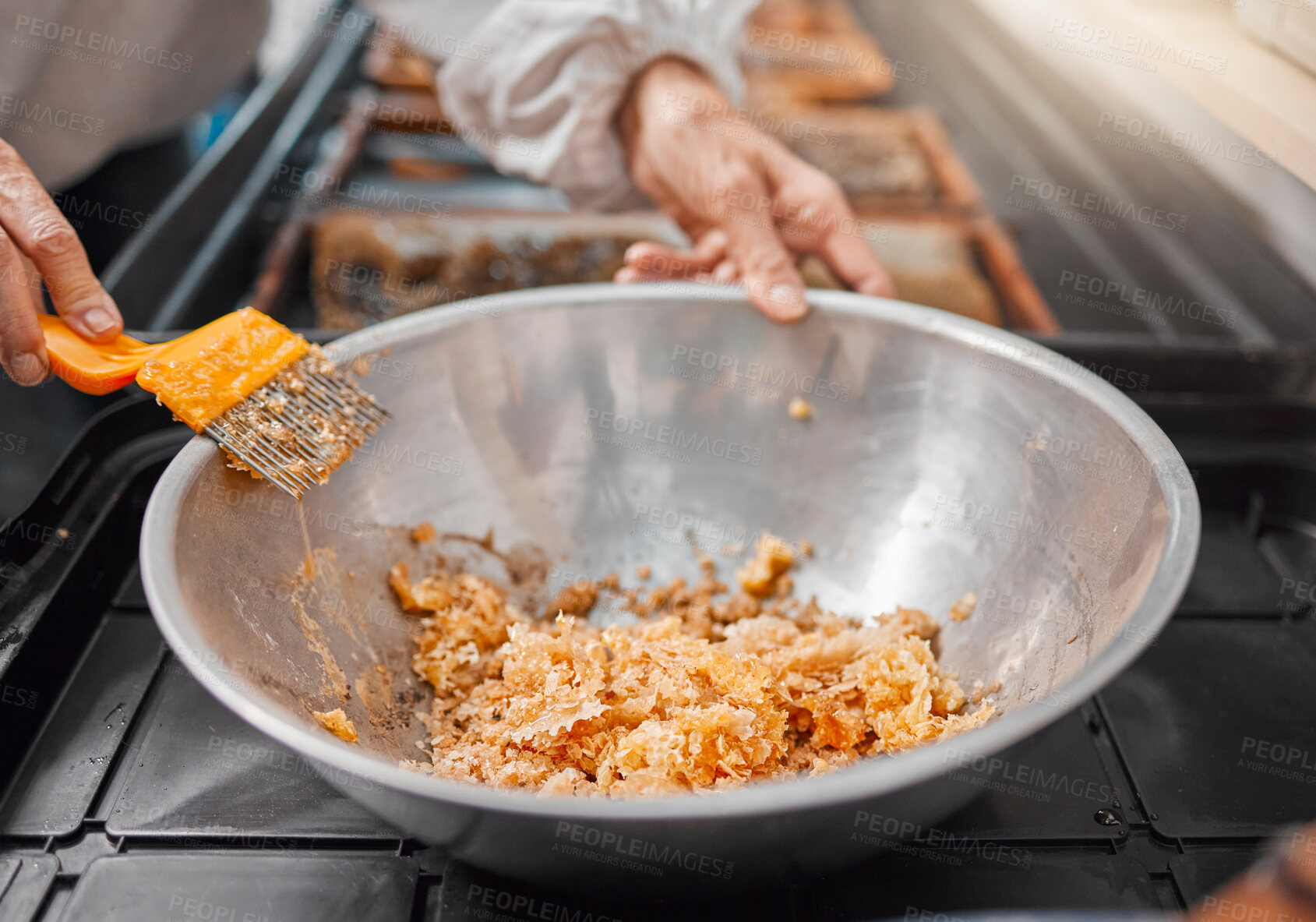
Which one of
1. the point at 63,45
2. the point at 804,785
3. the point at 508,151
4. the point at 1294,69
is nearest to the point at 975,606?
the point at 804,785

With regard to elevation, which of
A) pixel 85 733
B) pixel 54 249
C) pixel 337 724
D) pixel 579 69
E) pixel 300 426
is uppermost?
pixel 579 69

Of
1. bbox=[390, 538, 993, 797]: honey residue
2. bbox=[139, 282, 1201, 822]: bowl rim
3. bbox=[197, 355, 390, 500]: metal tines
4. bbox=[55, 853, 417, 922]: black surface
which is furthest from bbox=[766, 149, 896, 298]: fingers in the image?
bbox=[55, 853, 417, 922]: black surface

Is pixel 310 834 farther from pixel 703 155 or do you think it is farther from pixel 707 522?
pixel 703 155

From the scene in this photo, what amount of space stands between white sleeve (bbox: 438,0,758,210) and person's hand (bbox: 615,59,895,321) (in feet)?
0.18

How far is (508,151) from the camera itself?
1.60 metres

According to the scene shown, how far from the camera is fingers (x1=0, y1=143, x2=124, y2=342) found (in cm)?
81

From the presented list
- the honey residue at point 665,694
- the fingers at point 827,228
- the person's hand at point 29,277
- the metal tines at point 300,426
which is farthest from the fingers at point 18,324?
the fingers at point 827,228

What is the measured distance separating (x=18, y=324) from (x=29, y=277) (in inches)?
5.1

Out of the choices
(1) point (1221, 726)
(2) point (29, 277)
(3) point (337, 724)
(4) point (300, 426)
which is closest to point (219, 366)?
(4) point (300, 426)

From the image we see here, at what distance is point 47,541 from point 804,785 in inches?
34.3

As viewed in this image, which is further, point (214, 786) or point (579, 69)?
point (579, 69)

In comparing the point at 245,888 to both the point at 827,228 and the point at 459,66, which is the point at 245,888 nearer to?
the point at 827,228

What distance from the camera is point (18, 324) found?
77cm

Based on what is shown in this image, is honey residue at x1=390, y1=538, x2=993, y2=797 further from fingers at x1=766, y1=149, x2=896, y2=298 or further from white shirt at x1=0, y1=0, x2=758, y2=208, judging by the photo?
white shirt at x1=0, y1=0, x2=758, y2=208
